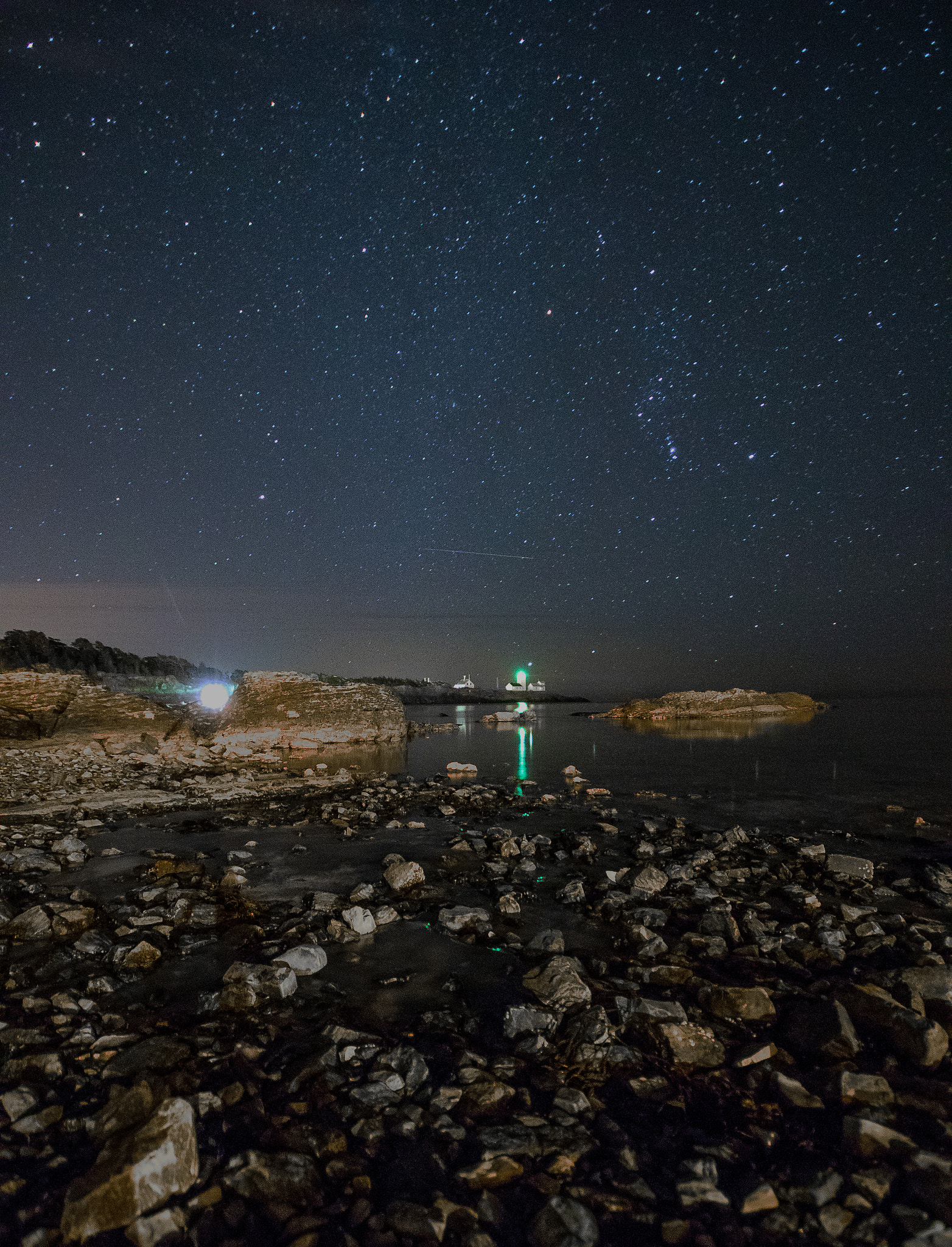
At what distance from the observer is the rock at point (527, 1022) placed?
3.75 metres

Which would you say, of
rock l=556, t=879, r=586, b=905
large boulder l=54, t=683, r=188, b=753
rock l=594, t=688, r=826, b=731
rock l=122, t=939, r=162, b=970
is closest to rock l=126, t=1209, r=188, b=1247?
rock l=122, t=939, r=162, b=970

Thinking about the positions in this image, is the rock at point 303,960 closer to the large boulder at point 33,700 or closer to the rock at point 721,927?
the rock at point 721,927

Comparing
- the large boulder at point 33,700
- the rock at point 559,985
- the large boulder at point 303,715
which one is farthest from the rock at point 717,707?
the rock at point 559,985

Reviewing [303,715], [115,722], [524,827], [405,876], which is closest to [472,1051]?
[405,876]

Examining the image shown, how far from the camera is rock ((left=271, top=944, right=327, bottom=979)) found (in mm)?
4516

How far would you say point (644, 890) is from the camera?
6246 millimetres

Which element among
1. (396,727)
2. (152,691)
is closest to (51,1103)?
(396,727)

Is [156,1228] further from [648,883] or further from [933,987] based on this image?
[648,883]

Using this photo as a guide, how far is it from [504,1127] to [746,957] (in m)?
2.99

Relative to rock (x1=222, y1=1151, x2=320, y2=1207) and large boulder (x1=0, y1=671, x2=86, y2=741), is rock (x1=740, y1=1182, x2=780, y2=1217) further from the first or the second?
large boulder (x1=0, y1=671, x2=86, y2=741)

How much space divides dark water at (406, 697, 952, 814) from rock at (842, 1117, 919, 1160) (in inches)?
413

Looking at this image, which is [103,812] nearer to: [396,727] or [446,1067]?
[446,1067]

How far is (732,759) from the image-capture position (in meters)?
19.3

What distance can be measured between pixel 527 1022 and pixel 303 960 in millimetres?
1988
